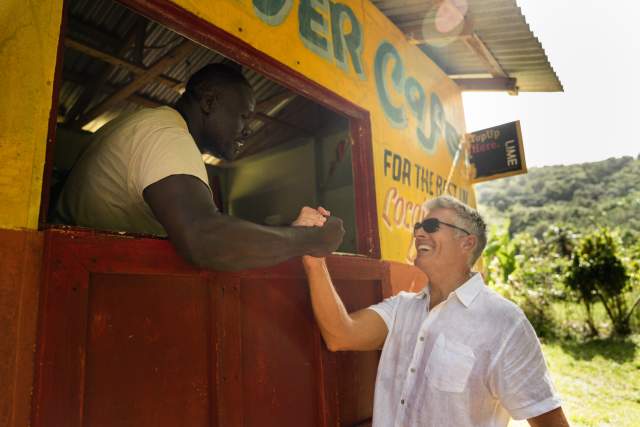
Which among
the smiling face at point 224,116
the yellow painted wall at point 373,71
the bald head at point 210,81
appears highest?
the yellow painted wall at point 373,71

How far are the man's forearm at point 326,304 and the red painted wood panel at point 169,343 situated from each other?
0.41 feet

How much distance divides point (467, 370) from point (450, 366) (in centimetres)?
8

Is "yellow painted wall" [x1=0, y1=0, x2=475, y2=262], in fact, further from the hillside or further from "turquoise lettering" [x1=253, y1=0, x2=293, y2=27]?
the hillside

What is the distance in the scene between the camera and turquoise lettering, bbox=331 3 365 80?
3521 mm

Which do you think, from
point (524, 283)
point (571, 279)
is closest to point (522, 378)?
point (571, 279)

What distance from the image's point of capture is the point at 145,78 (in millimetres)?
3965

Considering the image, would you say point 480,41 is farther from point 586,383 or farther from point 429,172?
point 586,383

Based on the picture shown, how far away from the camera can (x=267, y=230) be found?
6.39ft

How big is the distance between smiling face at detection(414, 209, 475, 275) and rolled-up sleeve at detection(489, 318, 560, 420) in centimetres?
59

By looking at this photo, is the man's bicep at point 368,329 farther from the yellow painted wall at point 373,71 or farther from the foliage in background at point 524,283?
the foliage in background at point 524,283

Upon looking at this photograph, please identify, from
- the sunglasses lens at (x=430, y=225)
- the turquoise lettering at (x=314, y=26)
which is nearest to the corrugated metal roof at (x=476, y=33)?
the turquoise lettering at (x=314, y=26)

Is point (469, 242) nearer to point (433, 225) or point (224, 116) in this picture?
point (433, 225)

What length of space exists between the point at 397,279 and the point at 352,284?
785 mm

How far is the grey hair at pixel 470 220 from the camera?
2748 millimetres
